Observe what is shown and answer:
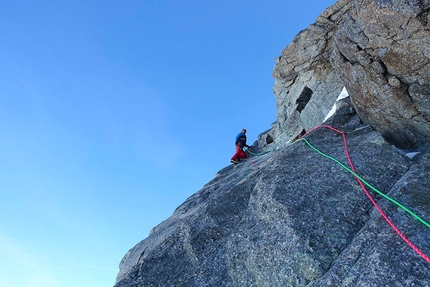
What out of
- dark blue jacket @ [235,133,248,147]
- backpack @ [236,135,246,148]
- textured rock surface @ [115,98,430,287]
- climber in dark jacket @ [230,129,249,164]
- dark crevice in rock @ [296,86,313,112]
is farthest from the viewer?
dark blue jacket @ [235,133,248,147]

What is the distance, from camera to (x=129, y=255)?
46.9 feet

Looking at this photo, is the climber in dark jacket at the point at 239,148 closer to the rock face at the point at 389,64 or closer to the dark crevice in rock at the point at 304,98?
the dark crevice in rock at the point at 304,98

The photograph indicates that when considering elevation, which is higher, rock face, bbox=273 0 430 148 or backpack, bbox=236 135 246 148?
backpack, bbox=236 135 246 148

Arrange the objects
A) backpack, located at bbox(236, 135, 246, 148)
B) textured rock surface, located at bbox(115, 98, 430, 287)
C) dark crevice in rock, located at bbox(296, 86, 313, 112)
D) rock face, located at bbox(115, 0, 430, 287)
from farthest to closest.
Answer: backpack, located at bbox(236, 135, 246, 148) < dark crevice in rock, located at bbox(296, 86, 313, 112) < rock face, located at bbox(115, 0, 430, 287) < textured rock surface, located at bbox(115, 98, 430, 287)

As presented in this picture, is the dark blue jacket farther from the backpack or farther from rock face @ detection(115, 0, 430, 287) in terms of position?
rock face @ detection(115, 0, 430, 287)

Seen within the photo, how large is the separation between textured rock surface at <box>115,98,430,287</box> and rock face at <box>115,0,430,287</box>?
3 centimetres

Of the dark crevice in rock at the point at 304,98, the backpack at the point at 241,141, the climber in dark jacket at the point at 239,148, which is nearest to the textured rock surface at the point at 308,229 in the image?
the dark crevice in rock at the point at 304,98

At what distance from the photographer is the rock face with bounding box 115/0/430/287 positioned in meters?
6.79

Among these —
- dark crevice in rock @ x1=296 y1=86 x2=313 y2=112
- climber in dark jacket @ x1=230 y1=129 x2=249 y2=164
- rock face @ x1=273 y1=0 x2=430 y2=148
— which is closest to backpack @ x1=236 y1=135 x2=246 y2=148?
climber in dark jacket @ x1=230 y1=129 x2=249 y2=164

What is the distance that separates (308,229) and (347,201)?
1.35 metres

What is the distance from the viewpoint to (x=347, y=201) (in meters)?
8.51

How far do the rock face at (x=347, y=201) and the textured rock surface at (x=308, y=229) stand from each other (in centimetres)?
3

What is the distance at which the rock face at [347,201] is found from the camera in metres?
6.79

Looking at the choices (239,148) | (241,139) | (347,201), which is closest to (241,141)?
(241,139)
